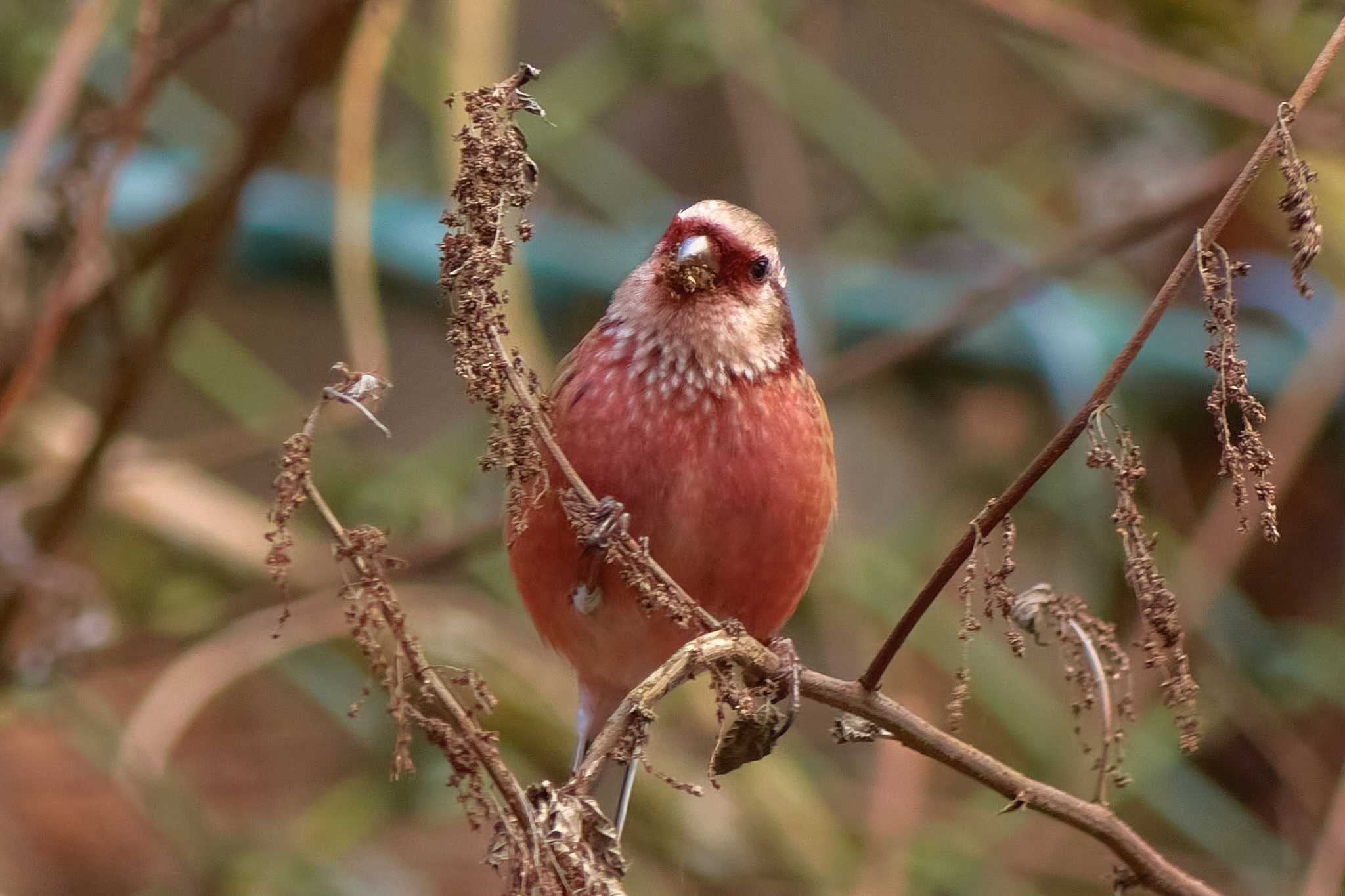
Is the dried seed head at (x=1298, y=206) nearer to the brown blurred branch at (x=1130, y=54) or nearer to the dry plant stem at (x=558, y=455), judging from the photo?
the dry plant stem at (x=558, y=455)

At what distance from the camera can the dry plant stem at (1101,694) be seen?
4.67 feet

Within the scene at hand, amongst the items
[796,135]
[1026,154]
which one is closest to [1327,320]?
[1026,154]

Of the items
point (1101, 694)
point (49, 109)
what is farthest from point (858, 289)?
point (1101, 694)

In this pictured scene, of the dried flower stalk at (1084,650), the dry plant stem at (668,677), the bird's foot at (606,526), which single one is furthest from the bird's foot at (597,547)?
the dried flower stalk at (1084,650)

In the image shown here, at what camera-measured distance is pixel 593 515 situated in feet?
4.73

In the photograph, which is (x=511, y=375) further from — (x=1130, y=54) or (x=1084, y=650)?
(x=1130, y=54)

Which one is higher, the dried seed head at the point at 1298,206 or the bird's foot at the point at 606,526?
the dried seed head at the point at 1298,206

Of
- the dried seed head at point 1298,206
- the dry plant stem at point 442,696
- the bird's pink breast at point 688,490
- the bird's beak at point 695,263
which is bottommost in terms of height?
the dry plant stem at point 442,696

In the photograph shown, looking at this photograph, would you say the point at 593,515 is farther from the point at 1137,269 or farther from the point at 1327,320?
the point at 1137,269

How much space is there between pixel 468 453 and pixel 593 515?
2817 millimetres

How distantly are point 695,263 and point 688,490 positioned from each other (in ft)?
1.00

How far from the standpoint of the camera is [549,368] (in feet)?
11.7

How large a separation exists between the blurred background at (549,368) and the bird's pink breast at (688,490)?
643 mm

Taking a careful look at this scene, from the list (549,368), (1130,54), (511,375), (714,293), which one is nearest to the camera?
(511,375)
